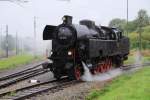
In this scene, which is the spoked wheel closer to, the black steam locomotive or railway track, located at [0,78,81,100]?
the black steam locomotive

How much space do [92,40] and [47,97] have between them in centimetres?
757

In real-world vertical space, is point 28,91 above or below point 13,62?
above

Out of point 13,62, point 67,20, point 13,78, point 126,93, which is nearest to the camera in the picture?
point 126,93

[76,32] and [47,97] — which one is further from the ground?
[76,32]

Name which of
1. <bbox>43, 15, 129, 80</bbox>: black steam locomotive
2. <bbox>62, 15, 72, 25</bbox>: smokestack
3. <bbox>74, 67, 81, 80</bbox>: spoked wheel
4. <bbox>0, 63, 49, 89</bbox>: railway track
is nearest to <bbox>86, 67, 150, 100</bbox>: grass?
<bbox>74, 67, 81, 80</bbox>: spoked wheel

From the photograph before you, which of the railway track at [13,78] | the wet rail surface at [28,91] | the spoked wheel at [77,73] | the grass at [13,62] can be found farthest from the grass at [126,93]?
the grass at [13,62]

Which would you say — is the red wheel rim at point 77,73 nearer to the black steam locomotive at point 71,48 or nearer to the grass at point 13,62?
the black steam locomotive at point 71,48

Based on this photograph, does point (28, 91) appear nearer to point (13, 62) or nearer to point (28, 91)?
point (28, 91)

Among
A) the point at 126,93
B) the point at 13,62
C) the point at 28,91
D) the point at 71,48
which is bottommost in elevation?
the point at 13,62

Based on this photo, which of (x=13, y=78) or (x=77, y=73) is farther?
(x=13, y=78)

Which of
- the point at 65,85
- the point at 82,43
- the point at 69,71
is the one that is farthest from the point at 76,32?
the point at 65,85

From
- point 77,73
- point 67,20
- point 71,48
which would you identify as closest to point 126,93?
point 77,73

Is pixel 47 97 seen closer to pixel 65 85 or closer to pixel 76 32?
pixel 65 85

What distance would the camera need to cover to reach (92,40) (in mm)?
22047
